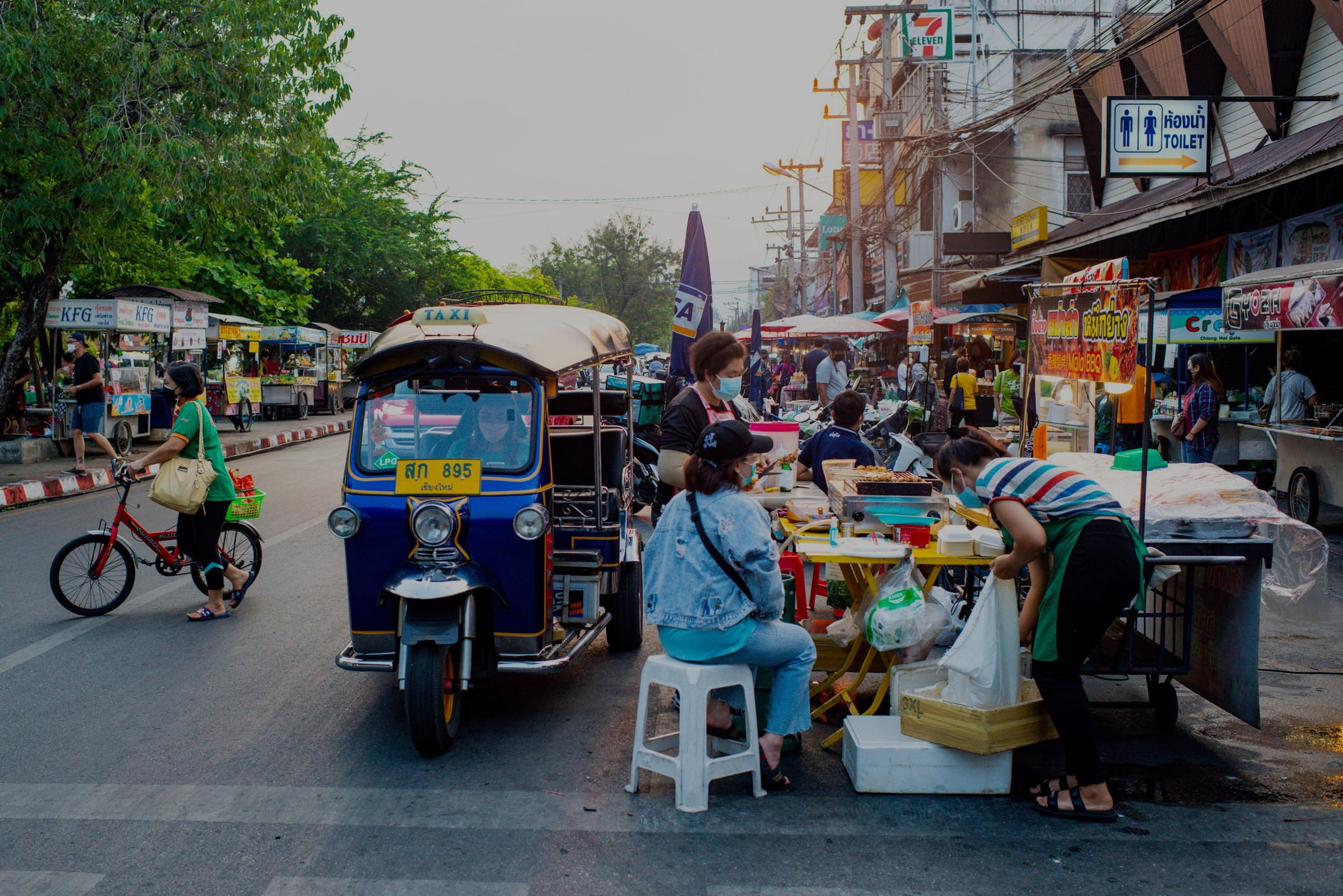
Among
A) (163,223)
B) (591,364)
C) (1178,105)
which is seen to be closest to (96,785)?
(591,364)

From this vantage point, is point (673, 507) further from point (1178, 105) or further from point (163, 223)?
point (163, 223)

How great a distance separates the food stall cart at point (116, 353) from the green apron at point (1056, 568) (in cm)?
1589

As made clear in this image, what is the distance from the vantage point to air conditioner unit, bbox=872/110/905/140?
36.7 m

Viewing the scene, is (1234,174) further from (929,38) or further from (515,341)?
A: (929,38)

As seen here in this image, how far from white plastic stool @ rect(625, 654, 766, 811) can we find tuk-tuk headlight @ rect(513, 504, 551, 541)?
984 mm

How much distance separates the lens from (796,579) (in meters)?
6.12

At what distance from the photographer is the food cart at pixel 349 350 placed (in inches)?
1310

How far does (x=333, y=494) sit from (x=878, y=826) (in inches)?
443

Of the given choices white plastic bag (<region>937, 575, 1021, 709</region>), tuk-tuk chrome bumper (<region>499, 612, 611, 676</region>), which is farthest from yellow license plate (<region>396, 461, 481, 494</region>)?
white plastic bag (<region>937, 575, 1021, 709</region>)

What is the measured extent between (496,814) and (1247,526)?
3.47 m

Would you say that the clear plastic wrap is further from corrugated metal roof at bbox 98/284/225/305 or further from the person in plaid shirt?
corrugated metal roof at bbox 98/284/225/305

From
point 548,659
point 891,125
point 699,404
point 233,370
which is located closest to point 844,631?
point 699,404

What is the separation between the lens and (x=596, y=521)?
627 cm

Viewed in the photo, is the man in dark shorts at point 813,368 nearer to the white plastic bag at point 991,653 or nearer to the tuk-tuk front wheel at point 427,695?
the white plastic bag at point 991,653
